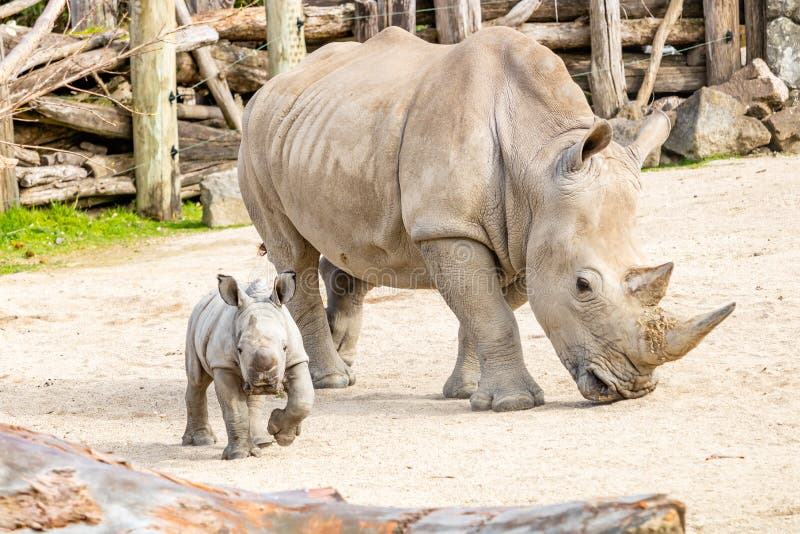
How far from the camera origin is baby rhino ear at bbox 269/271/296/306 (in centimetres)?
552

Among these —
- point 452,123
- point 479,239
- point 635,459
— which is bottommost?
point 635,459

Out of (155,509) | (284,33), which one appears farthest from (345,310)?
(284,33)

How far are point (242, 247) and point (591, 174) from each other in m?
6.78

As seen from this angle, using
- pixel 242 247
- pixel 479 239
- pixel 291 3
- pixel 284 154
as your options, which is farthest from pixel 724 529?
pixel 291 3

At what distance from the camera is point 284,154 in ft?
24.7

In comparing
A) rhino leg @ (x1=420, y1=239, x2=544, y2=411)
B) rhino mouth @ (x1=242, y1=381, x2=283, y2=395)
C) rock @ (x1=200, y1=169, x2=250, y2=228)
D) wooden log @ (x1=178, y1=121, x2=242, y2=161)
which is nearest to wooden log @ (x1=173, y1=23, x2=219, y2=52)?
wooden log @ (x1=178, y1=121, x2=242, y2=161)

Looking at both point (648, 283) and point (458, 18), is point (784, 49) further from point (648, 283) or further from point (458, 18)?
point (648, 283)

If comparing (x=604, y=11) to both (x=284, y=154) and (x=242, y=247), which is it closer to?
(x=242, y=247)

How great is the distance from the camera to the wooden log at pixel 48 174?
13.3m

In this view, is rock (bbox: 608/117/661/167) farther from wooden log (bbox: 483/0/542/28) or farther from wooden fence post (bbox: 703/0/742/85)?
wooden log (bbox: 483/0/542/28)

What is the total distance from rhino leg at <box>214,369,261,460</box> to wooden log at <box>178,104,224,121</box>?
9.38 metres

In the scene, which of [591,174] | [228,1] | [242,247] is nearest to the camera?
[591,174]

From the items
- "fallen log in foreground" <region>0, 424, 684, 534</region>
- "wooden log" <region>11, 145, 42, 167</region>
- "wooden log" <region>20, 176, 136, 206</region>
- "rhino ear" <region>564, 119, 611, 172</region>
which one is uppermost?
"fallen log in foreground" <region>0, 424, 684, 534</region>

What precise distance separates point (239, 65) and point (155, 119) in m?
1.62
